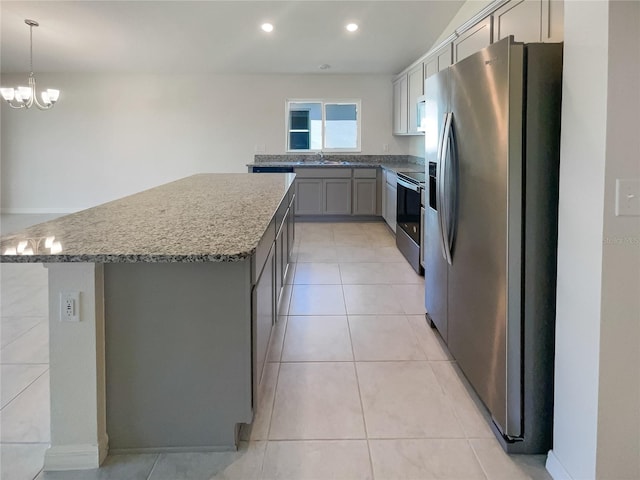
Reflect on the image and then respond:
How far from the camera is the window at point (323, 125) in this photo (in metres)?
8.05

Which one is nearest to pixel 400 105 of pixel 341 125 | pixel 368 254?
pixel 341 125

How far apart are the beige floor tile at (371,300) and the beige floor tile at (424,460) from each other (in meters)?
1.55

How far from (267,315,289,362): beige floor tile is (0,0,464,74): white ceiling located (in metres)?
3.86

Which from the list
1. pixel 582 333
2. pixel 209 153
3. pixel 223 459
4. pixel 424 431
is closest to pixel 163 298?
pixel 223 459

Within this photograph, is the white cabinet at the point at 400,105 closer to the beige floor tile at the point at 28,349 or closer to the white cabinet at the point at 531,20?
the white cabinet at the point at 531,20

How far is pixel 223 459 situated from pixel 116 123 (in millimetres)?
7342

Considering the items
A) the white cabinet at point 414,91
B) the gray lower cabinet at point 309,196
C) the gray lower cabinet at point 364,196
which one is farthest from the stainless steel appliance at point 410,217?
the gray lower cabinet at point 309,196

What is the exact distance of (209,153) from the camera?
26.3 ft

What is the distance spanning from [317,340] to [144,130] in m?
6.26

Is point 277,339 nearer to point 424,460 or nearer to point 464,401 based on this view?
point 464,401

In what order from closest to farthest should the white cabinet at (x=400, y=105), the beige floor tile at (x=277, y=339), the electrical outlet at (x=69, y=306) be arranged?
1. the electrical outlet at (x=69, y=306)
2. the beige floor tile at (x=277, y=339)
3. the white cabinet at (x=400, y=105)

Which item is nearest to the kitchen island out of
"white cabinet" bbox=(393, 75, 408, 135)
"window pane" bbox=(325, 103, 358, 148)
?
"white cabinet" bbox=(393, 75, 408, 135)

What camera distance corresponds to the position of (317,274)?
4465 millimetres

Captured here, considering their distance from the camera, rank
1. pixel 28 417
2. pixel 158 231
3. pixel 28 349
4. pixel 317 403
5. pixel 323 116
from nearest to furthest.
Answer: pixel 158 231
pixel 28 417
pixel 317 403
pixel 28 349
pixel 323 116
